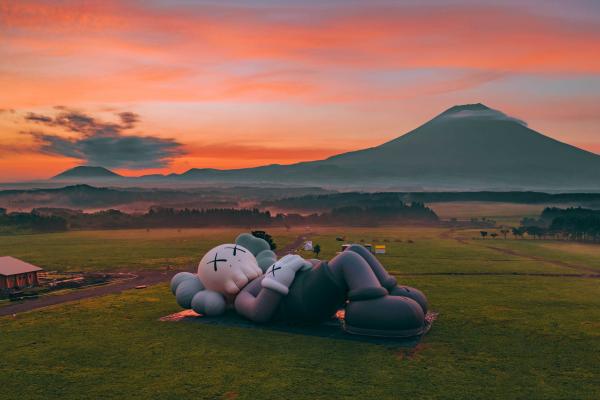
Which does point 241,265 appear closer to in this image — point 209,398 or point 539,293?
point 209,398

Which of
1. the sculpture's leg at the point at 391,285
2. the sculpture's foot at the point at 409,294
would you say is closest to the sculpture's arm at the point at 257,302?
the sculpture's leg at the point at 391,285

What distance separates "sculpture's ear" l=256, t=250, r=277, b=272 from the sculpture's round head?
1.82 meters

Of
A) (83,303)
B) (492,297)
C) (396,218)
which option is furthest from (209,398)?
(396,218)

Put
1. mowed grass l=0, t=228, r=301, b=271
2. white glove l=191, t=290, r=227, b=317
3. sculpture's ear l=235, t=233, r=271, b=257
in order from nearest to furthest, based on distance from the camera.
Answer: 1. white glove l=191, t=290, r=227, b=317
2. sculpture's ear l=235, t=233, r=271, b=257
3. mowed grass l=0, t=228, r=301, b=271

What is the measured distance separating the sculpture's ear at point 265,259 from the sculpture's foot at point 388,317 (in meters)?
7.90

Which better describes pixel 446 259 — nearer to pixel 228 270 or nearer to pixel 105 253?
pixel 228 270

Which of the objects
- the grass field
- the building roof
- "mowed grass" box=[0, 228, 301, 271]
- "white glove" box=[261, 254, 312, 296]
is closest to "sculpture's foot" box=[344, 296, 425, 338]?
the grass field

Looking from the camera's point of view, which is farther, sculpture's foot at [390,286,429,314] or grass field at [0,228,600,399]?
sculpture's foot at [390,286,429,314]

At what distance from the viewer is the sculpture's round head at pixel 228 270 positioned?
92.4ft

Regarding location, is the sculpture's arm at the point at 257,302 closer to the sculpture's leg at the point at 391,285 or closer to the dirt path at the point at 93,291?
the sculpture's leg at the point at 391,285

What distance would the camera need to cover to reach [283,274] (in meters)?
26.3

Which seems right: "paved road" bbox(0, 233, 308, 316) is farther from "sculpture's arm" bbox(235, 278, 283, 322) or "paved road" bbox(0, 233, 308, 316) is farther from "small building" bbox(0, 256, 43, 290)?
"sculpture's arm" bbox(235, 278, 283, 322)

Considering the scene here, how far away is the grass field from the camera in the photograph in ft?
62.1

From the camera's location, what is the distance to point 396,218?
6250 inches
